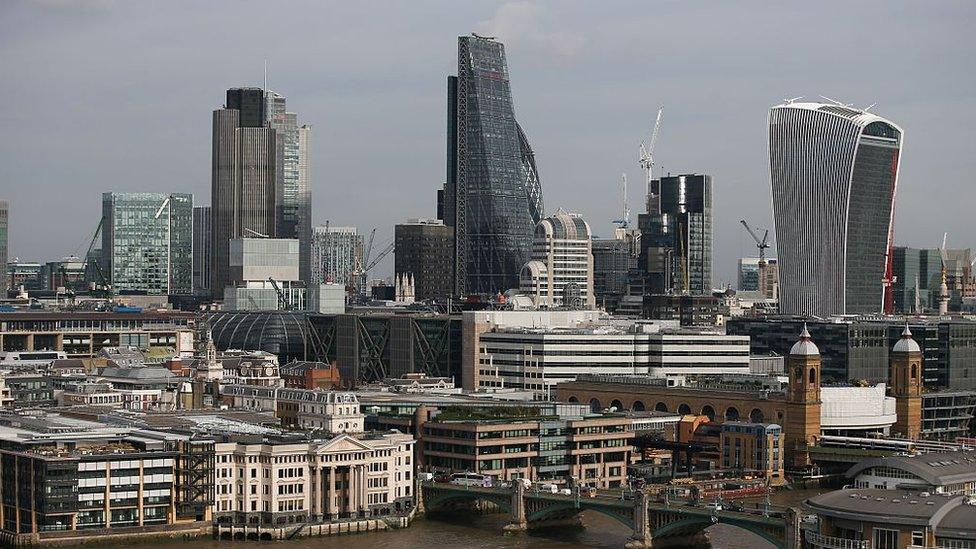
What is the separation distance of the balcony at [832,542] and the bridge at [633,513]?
5.77 meters

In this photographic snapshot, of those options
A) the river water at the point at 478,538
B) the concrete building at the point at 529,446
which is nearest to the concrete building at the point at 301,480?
the river water at the point at 478,538

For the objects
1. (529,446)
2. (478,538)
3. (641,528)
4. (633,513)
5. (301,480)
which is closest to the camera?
(641,528)

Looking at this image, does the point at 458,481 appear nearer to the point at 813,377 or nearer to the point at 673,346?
the point at 813,377

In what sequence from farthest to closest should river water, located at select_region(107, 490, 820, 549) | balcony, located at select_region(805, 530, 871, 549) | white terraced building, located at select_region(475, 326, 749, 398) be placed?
1. white terraced building, located at select_region(475, 326, 749, 398)
2. river water, located at select_region(107, 490, 820, 549)
3. balcony, located at select_region(805, 530, 871, 549)

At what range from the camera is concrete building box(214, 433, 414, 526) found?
101812 millimetres

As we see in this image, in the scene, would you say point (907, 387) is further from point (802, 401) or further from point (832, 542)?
point (832, 542)

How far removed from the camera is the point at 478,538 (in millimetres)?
101250

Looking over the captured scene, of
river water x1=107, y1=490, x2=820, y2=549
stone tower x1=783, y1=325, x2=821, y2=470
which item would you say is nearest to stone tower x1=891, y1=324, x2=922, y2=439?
stone tower x1=783, y1=325, x2=821, y2=470

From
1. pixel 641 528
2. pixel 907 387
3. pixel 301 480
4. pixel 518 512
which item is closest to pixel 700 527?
pixel 641 528

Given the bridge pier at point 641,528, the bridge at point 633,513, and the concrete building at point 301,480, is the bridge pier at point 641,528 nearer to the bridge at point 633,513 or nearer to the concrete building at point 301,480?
the bridge at point 633,513

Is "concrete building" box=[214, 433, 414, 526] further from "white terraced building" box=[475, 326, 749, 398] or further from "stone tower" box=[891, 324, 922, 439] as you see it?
"white terraced building" box=[475, 326, 749, 398]

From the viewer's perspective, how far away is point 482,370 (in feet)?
568

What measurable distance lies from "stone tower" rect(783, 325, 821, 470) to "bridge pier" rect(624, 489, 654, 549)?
34.6 meters

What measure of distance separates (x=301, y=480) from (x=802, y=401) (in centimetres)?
4345
